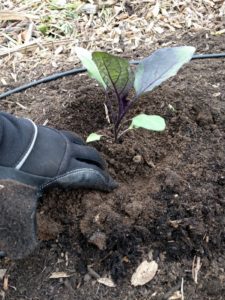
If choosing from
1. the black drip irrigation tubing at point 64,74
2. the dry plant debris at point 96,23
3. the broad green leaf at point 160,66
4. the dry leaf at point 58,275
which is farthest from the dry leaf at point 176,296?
the dry plant debris at point 96,23

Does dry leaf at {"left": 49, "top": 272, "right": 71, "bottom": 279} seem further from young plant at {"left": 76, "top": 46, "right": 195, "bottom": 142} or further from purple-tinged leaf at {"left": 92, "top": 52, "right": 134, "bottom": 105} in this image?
purple-tinged leaf at {"left": 92, "top": 52, "right": 134, "bottom": 105}

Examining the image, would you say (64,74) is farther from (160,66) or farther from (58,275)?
A: (58,275)

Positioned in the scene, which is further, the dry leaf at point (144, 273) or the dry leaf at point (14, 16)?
the dry leaf at point (14, 16)

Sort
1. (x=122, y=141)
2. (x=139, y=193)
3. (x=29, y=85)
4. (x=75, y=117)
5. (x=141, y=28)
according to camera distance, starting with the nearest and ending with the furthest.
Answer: (x=139, y=193), (x=122, y=141), (x=75, y=117), (x=29, y=85), (x=141, y=28)

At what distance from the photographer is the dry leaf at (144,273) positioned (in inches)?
53.9

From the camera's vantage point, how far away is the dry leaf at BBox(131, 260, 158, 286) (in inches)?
53.9

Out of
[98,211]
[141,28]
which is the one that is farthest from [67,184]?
[141,28]

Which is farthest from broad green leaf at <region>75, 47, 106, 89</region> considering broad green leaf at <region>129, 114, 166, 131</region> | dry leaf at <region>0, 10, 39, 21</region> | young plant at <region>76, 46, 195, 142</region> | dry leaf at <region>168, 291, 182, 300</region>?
dry leaf at <region>0, 10, 39, 21</region>

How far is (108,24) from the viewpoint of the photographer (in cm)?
257

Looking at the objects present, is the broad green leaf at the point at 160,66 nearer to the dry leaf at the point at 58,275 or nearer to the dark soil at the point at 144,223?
the dark soil at the point at 144,223

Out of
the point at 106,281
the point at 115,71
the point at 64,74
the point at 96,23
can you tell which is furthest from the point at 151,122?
the point at 96,23

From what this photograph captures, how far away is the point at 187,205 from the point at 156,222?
0.12m

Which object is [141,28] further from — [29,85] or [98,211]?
[98,211]

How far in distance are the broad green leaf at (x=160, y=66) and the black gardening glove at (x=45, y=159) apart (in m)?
0.28
